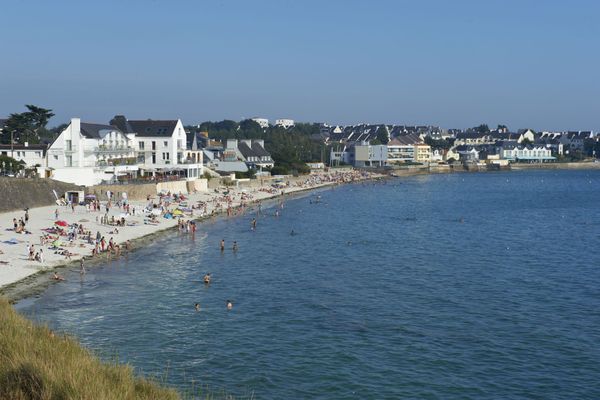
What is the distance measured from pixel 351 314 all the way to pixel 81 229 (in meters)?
25.0

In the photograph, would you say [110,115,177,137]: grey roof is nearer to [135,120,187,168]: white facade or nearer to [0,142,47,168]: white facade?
[135,120,187,168]: white facade

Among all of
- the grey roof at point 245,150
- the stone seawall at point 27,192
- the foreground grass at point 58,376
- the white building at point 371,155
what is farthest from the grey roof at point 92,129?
the white building at point 371,155

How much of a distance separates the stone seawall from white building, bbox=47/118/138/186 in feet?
16.0

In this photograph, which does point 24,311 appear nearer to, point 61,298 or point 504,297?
point 61,298

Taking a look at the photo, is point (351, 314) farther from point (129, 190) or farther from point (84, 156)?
point (84, 156)

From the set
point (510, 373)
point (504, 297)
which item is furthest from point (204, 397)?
point (504, 297)

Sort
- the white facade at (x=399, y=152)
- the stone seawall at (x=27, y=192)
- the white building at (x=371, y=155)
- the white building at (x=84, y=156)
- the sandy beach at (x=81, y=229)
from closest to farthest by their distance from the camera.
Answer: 1. the sandy beach at (x=81, y=229)
2. the stone seawall at (x=27, y=192)
3. the white building at (x=84, y=156)
4. the white building at (x=371, y=155)
5. the white facade at (x=399, y=152)

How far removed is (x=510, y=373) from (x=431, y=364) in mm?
2645

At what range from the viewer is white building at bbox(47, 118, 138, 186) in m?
67.6

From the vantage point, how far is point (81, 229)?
47.4 metres

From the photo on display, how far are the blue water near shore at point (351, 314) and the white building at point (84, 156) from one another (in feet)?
64.5

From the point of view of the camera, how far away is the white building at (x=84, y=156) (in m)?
67.6

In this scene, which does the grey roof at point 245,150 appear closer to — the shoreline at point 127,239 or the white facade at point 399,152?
the shoreline at point 127,239

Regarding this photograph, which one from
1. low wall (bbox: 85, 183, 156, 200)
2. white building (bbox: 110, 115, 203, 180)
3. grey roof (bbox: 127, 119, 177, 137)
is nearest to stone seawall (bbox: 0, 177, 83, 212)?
low wall (bbox: 85, 183, 156, 200)
